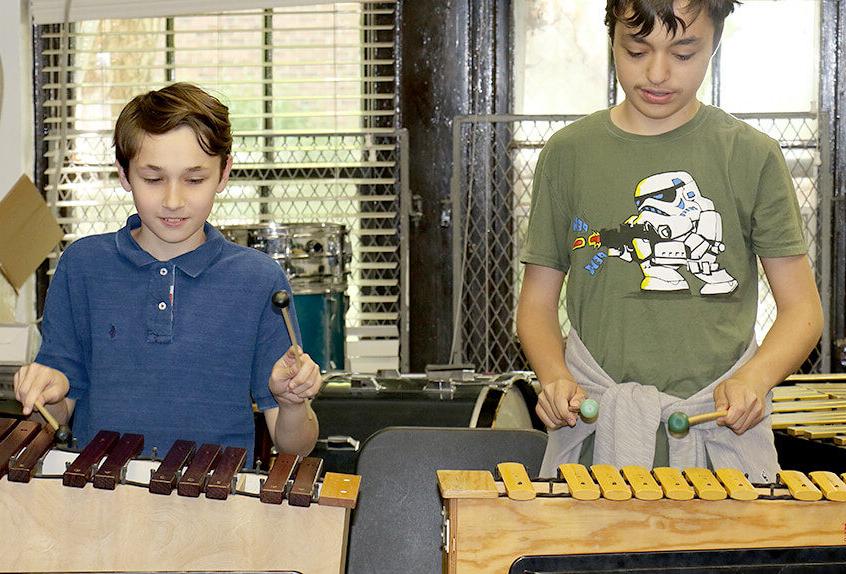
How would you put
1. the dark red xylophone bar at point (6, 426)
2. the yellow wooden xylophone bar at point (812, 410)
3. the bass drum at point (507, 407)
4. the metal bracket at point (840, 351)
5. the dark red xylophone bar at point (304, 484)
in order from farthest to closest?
the metal bracket at point (840, 351) < the bass drum at point (507, 407) < the yellow wooden xylophone bar at point (812, 410) < the dark red xylophone bar at point (6, 426) < the dark red xylophone bar at point (304, 484)

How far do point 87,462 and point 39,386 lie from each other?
0.33 m

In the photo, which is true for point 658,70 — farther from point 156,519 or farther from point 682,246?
point 156,519

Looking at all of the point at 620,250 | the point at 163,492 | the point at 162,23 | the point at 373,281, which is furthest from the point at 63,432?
the point at 162,23

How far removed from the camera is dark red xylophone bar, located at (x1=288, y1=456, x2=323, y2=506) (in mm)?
1632

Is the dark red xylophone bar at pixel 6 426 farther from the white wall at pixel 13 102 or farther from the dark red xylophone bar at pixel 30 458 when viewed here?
the white wall at pixel 13 102

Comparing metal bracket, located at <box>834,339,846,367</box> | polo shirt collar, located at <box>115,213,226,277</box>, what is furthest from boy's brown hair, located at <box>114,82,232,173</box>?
metal bracket, located at <box>834,339,846,367</box>

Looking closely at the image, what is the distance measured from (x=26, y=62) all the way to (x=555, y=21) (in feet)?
7.48

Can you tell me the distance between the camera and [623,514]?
1718 mm

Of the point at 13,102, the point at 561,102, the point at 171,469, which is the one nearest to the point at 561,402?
the point at 171,469

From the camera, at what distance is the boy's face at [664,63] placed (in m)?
1.99

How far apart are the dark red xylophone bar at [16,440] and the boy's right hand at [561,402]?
841 mm

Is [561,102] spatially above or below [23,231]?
above

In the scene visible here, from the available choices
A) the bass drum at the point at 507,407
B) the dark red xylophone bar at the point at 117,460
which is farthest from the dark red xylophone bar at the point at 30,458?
the bass drum at the point at 507,407

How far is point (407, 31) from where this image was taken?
506 cm
